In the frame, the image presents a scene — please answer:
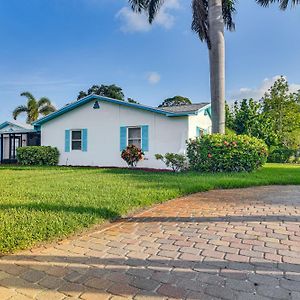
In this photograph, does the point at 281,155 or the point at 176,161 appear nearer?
the point at 176,161

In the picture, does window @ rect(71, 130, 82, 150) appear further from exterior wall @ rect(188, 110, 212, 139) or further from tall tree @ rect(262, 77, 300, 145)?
tall tree @ rect(262, 77, 300, 145)

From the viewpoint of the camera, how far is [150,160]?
15375 millimetres

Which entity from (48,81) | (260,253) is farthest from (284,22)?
(260,253)

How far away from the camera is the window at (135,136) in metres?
15.7

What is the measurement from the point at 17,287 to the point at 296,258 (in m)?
2.86

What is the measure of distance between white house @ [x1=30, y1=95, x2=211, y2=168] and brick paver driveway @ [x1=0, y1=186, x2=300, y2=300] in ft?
32.3

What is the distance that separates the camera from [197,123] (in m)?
15.8

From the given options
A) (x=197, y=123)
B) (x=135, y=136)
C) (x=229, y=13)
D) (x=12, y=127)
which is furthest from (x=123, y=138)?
(x=12, y=127)

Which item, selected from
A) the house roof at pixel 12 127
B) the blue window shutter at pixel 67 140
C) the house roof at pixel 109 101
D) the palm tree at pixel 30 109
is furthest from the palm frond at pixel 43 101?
the blue window shutter at pixel 67 140

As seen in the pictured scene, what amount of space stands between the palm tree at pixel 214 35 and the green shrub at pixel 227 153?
1.31m

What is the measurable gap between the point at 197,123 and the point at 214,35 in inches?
172

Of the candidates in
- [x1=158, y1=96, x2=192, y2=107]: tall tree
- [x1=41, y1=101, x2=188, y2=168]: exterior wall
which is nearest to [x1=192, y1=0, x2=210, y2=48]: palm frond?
[x1=41, y1=101, x2=188, y2=168]: exterior wall

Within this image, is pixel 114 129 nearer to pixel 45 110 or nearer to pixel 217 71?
pixel 217 71

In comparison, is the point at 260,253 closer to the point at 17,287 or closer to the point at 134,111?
the point at 17,287
